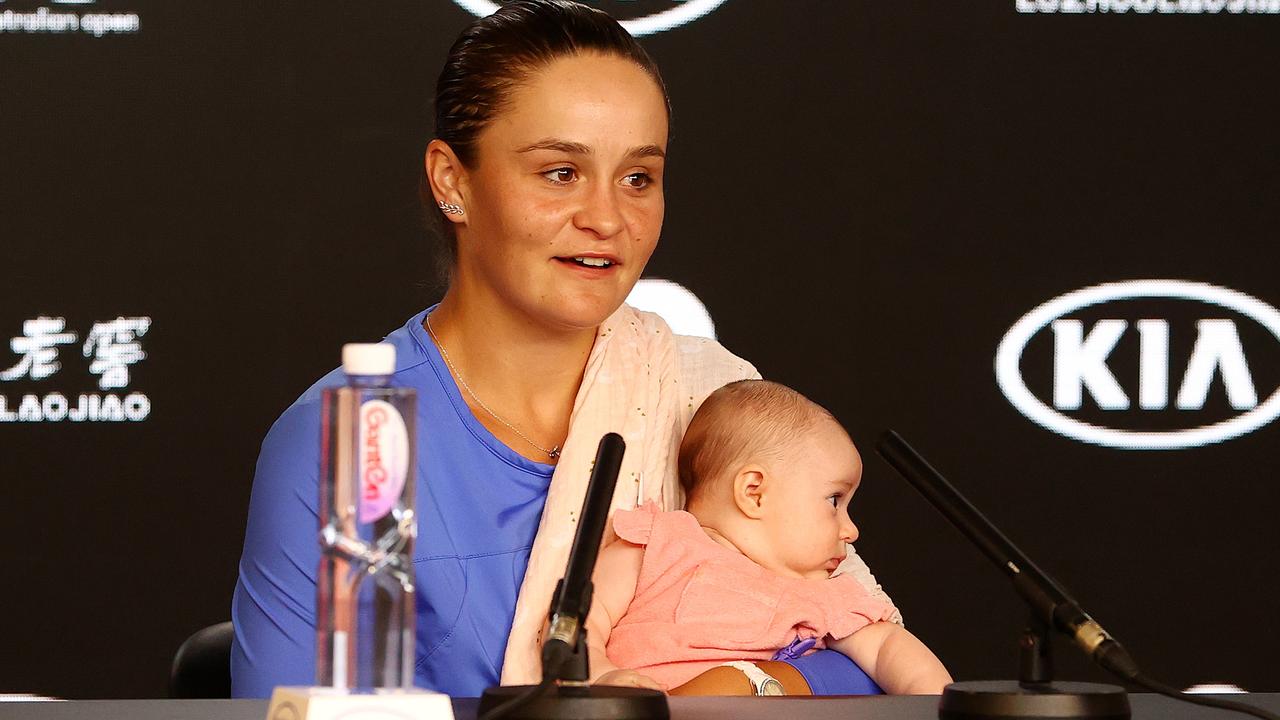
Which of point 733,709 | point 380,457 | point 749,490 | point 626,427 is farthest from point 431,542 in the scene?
point 380,457

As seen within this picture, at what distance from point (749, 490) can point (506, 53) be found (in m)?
0.66

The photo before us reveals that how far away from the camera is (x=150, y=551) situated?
2.98m

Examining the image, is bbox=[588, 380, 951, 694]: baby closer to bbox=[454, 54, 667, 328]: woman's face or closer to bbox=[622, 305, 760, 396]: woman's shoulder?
bbox=[622, 305, 760, 396]: woman's shoulder

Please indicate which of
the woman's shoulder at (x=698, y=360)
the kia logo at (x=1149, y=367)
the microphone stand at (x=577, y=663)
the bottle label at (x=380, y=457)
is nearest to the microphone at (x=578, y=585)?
the microphone stand at (x=577, y=663)

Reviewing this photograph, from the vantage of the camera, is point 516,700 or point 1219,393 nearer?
point 516,700

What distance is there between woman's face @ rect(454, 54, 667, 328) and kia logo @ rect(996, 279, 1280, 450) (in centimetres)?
130

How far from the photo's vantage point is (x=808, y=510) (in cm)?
208

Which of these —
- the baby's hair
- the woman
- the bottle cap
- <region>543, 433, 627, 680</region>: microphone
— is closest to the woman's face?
the woman

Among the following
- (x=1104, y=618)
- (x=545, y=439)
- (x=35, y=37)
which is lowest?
(x=1104, y=618)

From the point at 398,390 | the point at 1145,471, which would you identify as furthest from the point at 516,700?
the point at 1145,471

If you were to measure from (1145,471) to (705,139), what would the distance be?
3.56 feet

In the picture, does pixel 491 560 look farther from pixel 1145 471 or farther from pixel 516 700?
pixel 1145 471

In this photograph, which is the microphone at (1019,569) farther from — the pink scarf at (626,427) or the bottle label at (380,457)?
the pink scarf at (626,427)

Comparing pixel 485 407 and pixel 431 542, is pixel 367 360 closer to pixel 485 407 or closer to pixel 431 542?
pixel 431 542
